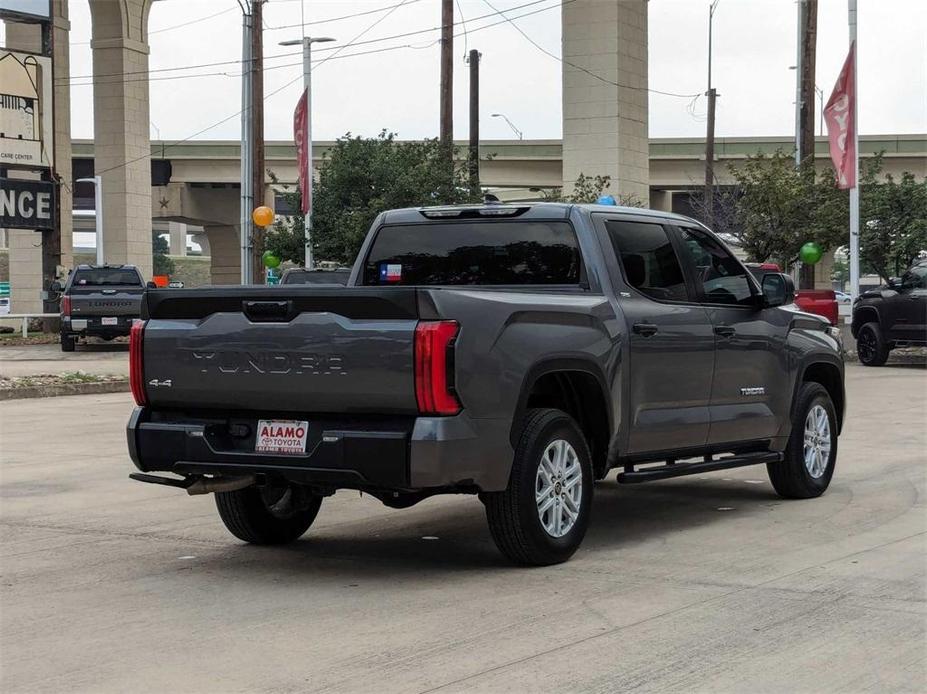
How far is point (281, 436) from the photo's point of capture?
7426 millimetres

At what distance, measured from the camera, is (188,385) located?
768 centimetres

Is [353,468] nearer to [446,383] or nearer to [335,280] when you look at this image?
[446,383]

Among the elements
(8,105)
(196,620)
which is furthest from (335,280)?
(8,105)

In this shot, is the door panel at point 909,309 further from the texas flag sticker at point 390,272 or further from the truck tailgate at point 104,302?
the texas flag sticker at point 390,272

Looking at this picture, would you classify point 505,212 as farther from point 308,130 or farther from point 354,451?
point 308,130

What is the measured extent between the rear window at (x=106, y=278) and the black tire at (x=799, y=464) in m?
24.6

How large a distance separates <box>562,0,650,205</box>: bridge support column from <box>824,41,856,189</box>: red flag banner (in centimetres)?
494

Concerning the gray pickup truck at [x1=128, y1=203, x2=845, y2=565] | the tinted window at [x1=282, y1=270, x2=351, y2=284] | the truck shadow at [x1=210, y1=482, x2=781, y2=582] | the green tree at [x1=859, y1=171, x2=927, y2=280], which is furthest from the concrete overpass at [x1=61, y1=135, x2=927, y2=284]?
the gray pickup truck at [x1=128, y1=203, x2=845, y2=565]

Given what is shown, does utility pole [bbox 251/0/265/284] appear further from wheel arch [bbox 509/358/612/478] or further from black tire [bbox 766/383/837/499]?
wheel arch [bbox 509/358/612/478]

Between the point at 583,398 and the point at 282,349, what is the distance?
1.91 metres

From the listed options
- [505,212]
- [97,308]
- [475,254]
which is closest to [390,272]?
[475,254]

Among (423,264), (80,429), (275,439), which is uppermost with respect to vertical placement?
(423,264)

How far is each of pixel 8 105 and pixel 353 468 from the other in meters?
33.6

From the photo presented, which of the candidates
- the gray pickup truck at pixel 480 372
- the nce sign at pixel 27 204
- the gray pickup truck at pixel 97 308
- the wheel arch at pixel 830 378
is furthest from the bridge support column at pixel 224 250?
the gray pickup truck at pixel 480 372
